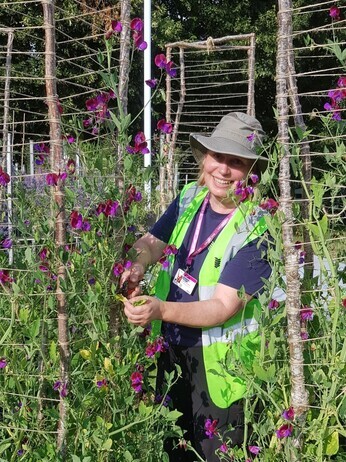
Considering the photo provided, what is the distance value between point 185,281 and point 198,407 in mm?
412

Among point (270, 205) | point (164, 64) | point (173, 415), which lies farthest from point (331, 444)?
point (164, 64)

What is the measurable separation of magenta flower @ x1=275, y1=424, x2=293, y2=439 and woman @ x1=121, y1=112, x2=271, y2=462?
0.23 m

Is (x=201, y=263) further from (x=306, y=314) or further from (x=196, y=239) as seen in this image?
(x=306, y=314)

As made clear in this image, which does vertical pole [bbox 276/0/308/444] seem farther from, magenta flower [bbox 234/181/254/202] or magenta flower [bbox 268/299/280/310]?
magenta flower [bbox 234/181/254/202]

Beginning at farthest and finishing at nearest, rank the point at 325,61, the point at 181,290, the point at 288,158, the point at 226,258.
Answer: the point at 325,61 → the point at 181,290 → the point at 226,258 → the point at 288,158

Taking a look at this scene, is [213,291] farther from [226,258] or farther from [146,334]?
[146,334]

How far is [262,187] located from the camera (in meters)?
1.65

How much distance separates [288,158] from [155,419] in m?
0.80

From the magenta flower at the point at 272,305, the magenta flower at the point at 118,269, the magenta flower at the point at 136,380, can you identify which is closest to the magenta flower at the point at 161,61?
the magenta flower at the point at 118,269

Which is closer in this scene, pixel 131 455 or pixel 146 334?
pixel 131 455

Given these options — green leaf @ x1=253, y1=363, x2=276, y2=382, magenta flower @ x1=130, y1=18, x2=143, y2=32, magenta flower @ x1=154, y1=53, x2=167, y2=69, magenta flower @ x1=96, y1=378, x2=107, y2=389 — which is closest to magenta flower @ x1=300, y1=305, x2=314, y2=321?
green leaf @ x1=253, y1=363, x2=276, y2=382

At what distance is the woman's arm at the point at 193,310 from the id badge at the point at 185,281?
0.14 meters

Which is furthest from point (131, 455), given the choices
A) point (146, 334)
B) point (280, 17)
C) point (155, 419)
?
point (280, 17)

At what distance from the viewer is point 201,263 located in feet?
6.15
